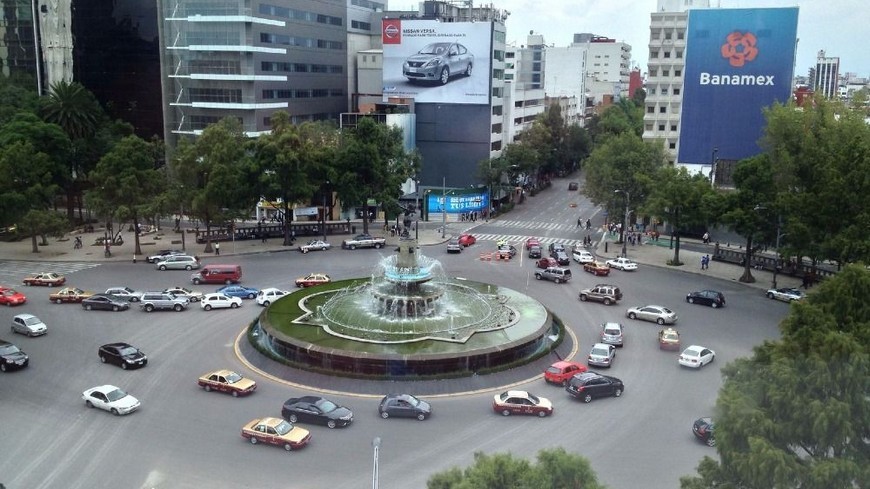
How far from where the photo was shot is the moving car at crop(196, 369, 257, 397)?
2722 centimetres

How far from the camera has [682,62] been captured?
7444 centimetres

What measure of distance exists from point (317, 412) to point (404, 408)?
2939 mm

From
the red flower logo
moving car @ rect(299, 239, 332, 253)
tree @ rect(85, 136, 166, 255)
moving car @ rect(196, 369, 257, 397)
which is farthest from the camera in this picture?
the red flower logo

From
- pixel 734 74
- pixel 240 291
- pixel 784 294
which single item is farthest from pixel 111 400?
pixel 734 74

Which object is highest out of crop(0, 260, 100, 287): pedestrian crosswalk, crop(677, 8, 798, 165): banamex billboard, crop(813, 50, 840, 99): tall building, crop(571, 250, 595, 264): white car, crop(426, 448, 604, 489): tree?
crop(813, 50, 840, 99): tall building

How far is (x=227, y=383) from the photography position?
27297mm

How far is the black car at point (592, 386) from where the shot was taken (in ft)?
88.1

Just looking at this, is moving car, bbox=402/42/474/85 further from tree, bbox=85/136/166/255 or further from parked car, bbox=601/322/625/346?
parked car, bbox=601/322/625/346

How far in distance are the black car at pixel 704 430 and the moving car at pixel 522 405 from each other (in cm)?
478

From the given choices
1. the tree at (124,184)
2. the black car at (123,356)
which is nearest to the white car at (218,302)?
the black car at (123,356)

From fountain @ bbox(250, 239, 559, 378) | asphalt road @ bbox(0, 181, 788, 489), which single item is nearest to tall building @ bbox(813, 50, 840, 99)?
asphalt road @ bbox(0, 181, 788, 489)

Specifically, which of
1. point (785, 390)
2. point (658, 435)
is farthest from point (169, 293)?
point (785, 390)

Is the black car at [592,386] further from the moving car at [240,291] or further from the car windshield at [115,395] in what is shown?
the moving car at [240,291]

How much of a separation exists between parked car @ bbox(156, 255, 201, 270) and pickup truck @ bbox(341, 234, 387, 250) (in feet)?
38.7
